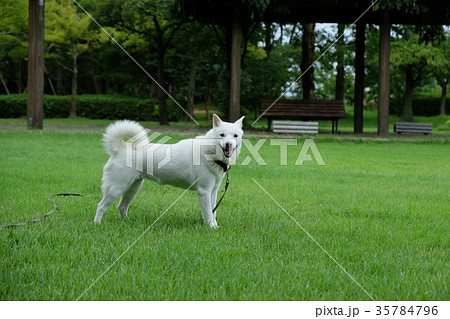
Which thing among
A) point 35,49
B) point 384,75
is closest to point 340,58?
point 384,75

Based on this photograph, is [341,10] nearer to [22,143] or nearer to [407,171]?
[407,171]

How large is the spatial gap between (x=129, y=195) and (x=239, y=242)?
1441mm

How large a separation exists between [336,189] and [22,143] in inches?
326

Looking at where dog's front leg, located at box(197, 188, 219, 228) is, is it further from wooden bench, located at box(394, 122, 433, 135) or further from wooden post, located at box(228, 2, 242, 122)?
wooden bench, located at box(394, 122, 433, 135)

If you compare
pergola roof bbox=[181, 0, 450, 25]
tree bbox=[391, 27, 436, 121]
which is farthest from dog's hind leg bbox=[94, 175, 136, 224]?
tree bbox=[391, 27, 436, 121]

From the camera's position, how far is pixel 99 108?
3228cm

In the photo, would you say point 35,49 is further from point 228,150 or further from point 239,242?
point 239,242

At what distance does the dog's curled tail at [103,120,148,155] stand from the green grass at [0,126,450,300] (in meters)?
0.71

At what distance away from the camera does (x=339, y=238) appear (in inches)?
171

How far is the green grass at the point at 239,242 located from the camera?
120 inches

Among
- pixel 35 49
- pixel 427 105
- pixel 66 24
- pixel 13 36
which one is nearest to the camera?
pixel 35 49

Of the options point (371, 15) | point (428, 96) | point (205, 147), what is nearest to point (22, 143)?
point (205, 147)

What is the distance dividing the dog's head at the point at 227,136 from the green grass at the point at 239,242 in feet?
2.33

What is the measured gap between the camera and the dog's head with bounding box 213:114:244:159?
435 cm
